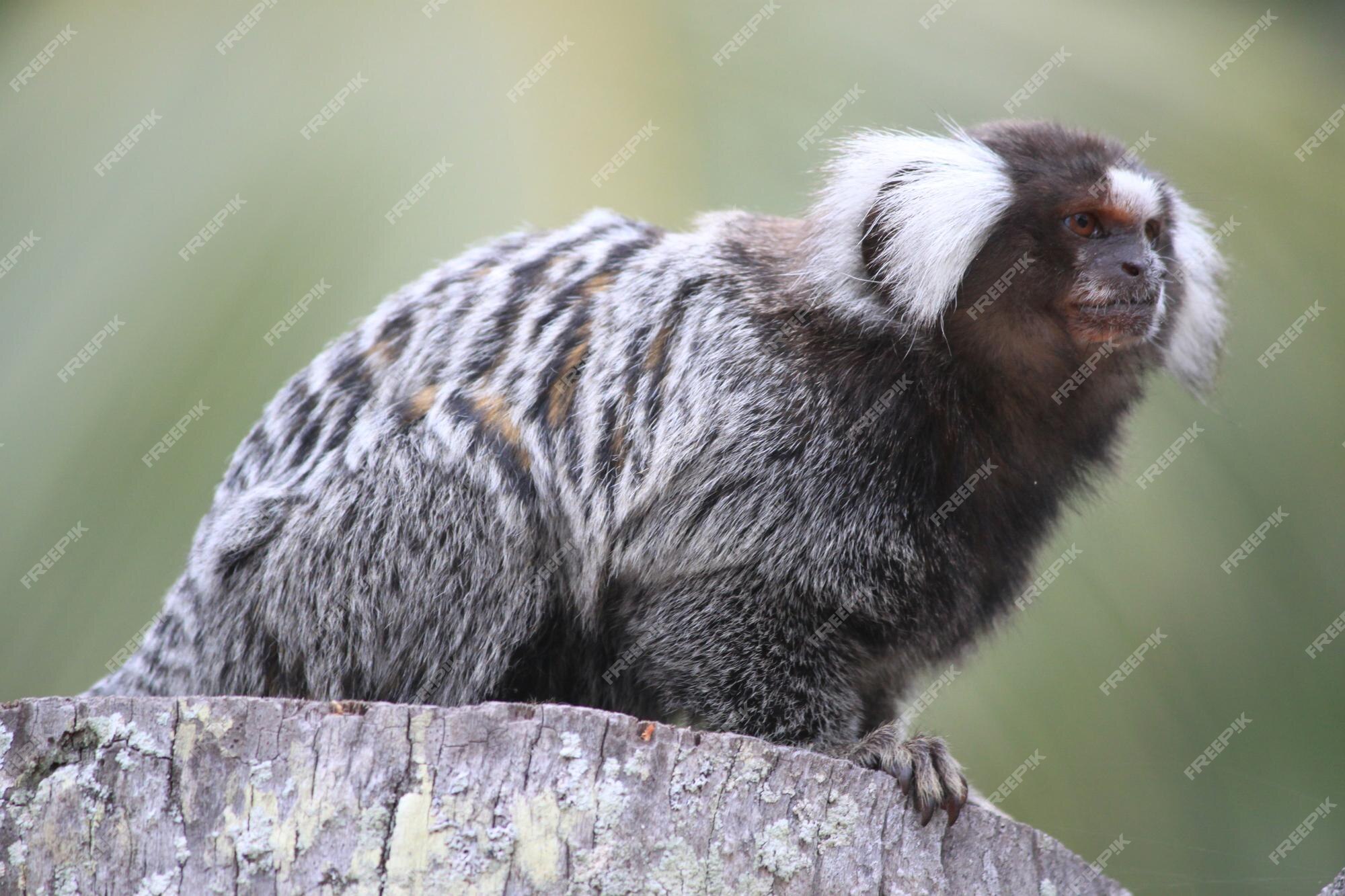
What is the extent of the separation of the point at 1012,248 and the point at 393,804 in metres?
1.87

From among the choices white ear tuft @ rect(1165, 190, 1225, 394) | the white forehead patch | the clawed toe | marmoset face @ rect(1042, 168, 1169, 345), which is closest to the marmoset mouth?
marmoset face @ rect(1042, 168, 1169, 345)

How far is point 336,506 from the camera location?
286 cm

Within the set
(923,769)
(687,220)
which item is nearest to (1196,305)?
(687,220)

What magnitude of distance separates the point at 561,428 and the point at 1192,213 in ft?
5.93

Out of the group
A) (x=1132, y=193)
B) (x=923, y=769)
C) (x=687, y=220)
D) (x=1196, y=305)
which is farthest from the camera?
(x=687, y=220)

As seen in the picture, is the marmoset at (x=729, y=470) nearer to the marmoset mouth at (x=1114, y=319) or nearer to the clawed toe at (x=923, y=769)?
the marmoset mouth at (x=1114, y=319)

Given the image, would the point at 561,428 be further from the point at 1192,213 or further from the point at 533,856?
the point at 1192,213

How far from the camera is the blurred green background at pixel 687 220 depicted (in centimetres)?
→ 380

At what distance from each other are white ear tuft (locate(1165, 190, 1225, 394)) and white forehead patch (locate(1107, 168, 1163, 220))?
34cm

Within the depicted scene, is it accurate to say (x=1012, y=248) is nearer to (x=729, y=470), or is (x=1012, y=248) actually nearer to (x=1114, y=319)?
(x=1114, y=319)

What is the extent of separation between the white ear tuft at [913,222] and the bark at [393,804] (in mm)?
1292

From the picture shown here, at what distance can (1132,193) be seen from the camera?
2912 mm

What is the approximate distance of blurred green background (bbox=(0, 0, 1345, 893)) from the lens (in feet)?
12.5

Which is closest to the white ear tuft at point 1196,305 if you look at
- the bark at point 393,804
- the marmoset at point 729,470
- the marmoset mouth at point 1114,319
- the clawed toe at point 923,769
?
the marmoset at point 729,470
